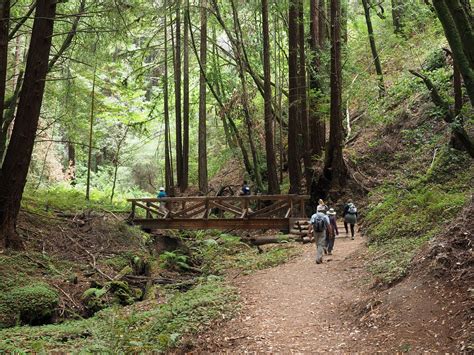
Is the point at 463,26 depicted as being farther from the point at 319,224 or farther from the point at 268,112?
the point at 268,112

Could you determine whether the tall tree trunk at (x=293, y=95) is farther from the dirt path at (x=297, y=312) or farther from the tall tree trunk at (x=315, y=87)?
the dirt path at (x=297, y=312)

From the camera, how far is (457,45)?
6.13 meters

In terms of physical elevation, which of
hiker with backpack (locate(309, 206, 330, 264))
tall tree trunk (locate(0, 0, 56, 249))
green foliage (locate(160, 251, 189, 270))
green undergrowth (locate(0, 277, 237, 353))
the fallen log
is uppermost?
tall tree trunk (locate(0, 0, 56, 249))

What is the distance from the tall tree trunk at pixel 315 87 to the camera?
18688mm

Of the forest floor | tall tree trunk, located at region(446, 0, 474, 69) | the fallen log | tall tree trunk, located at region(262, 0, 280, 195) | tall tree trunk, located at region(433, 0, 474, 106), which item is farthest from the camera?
tall tree trunk, located at region(262, 0, 280, 195)

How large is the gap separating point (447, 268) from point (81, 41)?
11190 millimetres

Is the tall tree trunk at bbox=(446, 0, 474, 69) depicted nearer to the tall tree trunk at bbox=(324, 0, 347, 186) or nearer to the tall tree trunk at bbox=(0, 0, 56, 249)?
the tall tree trunk at bbox=(0, 0, 56, 249)

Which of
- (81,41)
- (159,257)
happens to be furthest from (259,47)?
(159,257)

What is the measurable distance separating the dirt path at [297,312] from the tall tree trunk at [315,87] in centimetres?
907

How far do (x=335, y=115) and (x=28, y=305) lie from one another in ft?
40.0

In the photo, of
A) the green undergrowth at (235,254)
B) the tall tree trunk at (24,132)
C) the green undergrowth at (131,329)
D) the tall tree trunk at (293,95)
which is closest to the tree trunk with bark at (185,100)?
the tall tree trunk at (293,95)

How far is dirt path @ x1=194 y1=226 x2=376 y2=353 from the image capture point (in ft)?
20.9

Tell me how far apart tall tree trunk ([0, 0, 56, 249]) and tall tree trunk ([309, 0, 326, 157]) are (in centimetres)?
1108

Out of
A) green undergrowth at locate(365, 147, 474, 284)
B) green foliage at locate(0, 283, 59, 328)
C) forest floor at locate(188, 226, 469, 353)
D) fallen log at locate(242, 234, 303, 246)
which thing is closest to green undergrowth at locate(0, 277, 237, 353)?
forest floor at locate(188, 226, 469, 353)
